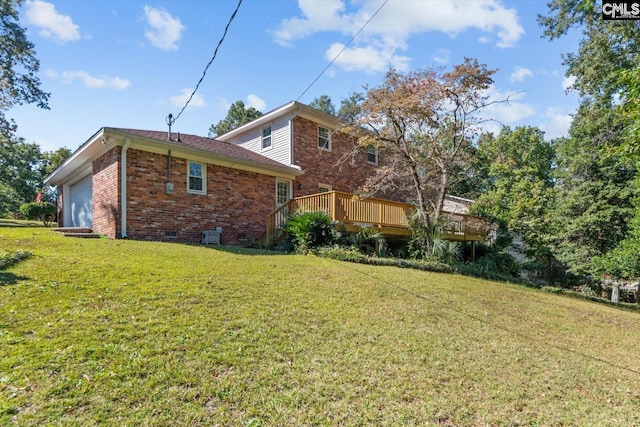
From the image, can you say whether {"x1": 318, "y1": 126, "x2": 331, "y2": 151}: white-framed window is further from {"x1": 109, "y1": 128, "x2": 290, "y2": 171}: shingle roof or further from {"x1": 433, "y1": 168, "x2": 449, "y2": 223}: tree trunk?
{"x1": 433, "y1": 168, "x2": 449, "y2": 223}: tree trunk

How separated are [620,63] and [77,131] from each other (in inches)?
785

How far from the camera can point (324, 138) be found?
1619 centimetres

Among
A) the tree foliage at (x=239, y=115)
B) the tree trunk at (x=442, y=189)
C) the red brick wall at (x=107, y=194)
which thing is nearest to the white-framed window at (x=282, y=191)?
the red brick wall at (x=107, y=194)

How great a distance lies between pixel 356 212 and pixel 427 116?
463 centimetres

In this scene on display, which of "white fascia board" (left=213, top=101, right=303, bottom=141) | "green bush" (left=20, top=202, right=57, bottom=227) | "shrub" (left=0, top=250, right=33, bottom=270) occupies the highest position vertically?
"white fascia board" (left=213, top=101, right=303, bottom=141)

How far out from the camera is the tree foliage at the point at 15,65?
17.6 m

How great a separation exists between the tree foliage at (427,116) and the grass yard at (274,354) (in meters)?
7.18

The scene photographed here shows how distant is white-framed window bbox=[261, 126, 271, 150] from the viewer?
16.0 meters

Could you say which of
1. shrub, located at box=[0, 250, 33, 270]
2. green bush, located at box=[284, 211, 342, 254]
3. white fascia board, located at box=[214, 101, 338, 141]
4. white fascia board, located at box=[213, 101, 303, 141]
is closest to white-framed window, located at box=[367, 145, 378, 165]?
white fascia board, located at box=[214, 101, 338, 141]

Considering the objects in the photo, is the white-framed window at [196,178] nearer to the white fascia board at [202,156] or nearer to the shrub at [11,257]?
the white fascia board at [202,156]

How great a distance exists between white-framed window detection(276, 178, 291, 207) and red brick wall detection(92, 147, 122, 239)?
231 inches

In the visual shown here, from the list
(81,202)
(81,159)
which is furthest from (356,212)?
(81,202)

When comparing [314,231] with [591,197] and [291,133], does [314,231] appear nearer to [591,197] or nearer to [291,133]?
[291,133]

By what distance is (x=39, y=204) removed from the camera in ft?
59.3
